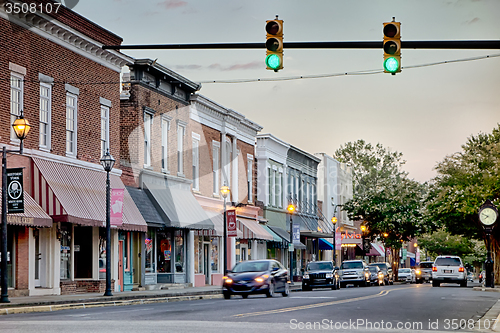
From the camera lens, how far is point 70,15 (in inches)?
1150

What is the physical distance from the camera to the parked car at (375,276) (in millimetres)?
48969

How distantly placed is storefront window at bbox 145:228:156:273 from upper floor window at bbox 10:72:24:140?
37.7 ft

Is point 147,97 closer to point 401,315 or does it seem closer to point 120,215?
point 120,215

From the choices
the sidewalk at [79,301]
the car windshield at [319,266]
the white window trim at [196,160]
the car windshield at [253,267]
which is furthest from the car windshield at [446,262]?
the car windshield at [253,267]

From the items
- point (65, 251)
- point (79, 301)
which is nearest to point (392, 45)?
point (79, 301)

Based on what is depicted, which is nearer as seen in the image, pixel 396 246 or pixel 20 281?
pixel 20 281

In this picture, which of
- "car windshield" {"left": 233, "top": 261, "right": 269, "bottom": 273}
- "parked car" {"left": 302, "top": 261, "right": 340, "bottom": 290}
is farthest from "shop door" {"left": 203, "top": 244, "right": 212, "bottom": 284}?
"car windshield" {"left": 233, "top": 261, "right": 269, "bottom": 273}

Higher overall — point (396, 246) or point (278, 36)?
point (278, 36)

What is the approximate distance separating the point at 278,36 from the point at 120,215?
15506mm

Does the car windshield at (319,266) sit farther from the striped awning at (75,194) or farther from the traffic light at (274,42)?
the traffic light at (274,42)

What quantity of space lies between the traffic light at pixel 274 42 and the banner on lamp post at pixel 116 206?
15.1 meters

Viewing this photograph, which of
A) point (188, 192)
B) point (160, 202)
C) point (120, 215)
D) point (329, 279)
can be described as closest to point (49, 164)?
point (120, 215)

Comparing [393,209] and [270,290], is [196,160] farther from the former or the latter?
[393,209]

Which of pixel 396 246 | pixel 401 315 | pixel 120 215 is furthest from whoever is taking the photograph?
pixel 396 246
